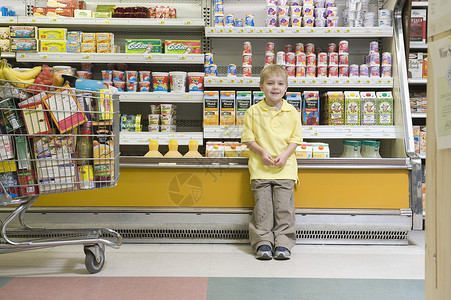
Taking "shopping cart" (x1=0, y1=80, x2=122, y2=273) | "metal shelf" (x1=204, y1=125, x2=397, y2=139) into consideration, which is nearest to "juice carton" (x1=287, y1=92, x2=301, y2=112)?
"metal shelf" (x1=204, y1=125, x2=397, y2=139)

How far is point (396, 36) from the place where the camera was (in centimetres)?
382

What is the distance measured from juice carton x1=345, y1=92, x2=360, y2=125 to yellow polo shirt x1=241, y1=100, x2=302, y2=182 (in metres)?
0.77

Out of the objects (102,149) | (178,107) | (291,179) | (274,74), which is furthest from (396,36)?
(102,149)

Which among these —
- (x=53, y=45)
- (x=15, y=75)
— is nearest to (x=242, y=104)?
(x=53, y=45)

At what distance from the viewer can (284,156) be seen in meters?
3.03

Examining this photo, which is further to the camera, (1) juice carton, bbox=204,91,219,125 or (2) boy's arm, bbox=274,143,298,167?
(1) juice carton, bbox=204,91,219,125

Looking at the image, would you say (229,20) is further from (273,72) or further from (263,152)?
(263,152)

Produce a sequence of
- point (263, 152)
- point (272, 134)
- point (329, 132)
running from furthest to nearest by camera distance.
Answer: point (329, 132), point (272, 134), point (263, 152)

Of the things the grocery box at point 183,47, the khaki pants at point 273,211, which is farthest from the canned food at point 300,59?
the khaki pants at point 273,211

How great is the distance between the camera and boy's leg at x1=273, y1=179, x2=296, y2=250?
3.00 meters

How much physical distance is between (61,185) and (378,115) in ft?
8.87

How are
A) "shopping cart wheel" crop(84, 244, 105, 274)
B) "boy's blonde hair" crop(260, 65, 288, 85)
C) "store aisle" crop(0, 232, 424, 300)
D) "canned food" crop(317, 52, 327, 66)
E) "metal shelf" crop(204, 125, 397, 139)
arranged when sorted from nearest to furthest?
1. "store aisle" crop(0, 232, 424, 300)
2. "shopping cart wheel" crop(84, 244, 105, 274)
3. "boy's blonde hair" crop(260, 65, 288, 85)
4. "metal shelf" crop(204, 125, 397, 139)
5. "canned food" crop(317, 52, 327, 66)

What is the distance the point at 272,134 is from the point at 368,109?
1121mm

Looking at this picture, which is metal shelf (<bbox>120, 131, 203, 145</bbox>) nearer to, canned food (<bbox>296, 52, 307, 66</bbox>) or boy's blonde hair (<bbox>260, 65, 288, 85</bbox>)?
boy's blonde hair (<bbox>260, 65, 288, 85</bbox>)
